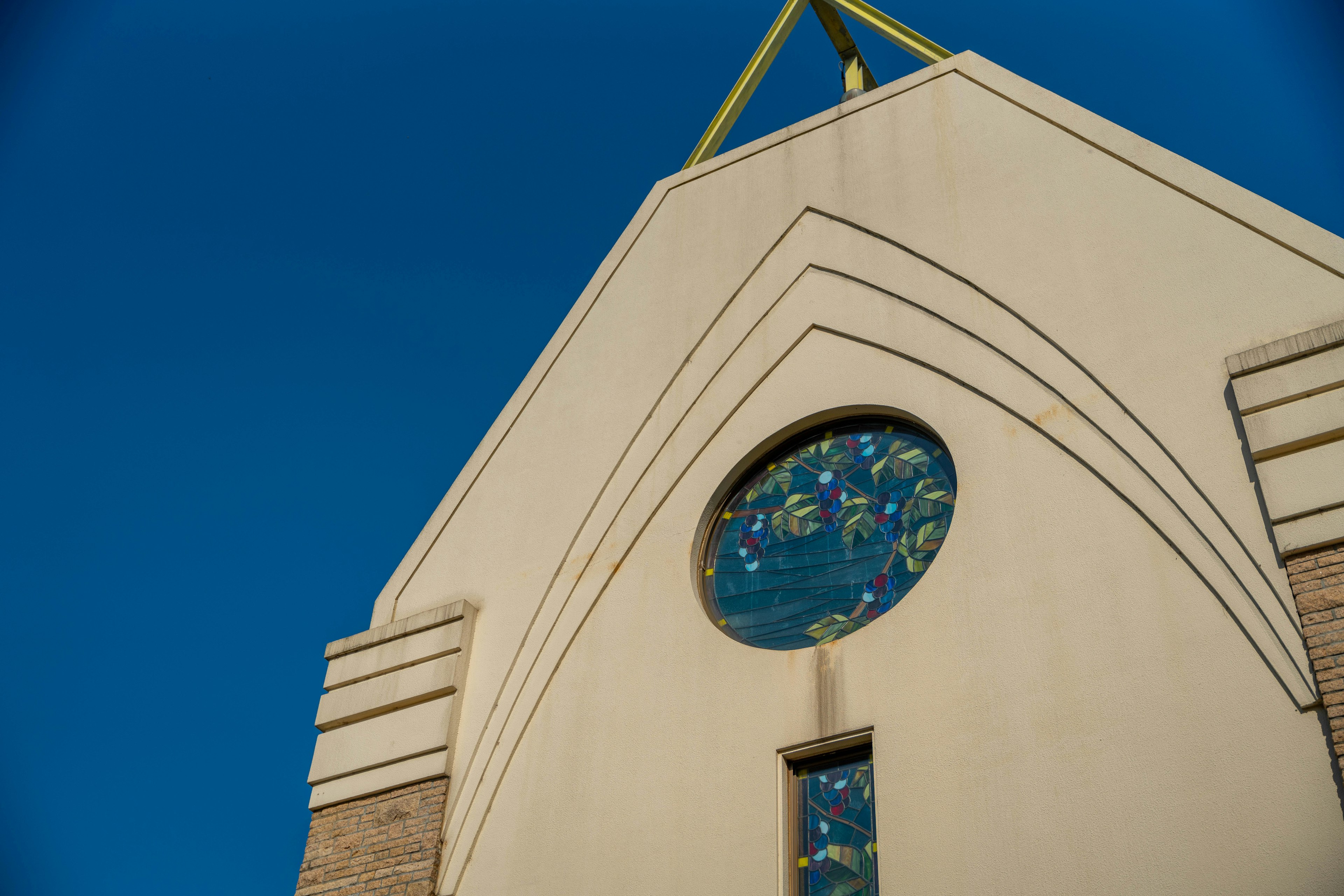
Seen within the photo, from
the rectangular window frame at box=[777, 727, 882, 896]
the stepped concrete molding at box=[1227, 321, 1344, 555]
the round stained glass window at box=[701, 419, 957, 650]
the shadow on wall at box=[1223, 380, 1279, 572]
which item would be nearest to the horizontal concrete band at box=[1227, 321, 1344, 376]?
the stepped concrete molding at box=[1227, 321, 1344, 555]

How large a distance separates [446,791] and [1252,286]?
6.47 m

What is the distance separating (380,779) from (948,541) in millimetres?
4568

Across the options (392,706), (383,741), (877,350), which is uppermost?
(877,350)

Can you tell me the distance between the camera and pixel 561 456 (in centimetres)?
1104

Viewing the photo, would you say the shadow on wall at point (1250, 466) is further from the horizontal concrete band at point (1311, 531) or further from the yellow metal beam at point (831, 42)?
the yellow metal beam at point (831, 42)

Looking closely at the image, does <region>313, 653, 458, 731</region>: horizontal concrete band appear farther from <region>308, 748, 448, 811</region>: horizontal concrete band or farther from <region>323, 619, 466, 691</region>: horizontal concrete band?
<region>308, 748, 448, 811</region>: horizontal concrete band

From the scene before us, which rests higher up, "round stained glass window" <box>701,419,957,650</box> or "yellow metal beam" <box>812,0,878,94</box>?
"yellow metal beam" <box>812,0,878,94</box>

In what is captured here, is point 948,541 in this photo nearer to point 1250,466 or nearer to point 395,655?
point 1250,466

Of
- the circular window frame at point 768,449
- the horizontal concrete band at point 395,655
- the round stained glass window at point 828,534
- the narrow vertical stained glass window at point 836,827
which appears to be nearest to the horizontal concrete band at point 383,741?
the horizontal concrete band at point 395,655

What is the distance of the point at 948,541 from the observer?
8.62 meters

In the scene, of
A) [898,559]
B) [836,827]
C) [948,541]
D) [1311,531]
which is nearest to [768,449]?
[898,559]

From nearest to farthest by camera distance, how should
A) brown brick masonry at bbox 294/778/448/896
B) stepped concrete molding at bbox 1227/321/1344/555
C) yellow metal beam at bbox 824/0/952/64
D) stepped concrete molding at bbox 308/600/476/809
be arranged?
stepped concrete molding at bbox 1227/321/1344/555
brown brick masonry at bbox 294/778/448/896
stepped concrete molding at bbox 308/600/476/809
yellow metal beam at bbox 824/0/952/64

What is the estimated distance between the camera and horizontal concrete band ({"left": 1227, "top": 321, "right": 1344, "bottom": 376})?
25.3ft

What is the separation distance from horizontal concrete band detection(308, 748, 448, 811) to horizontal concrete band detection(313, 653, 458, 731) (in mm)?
472
